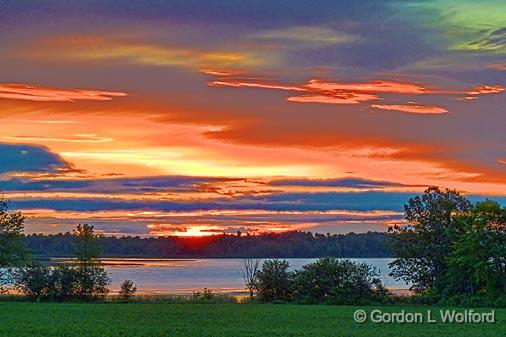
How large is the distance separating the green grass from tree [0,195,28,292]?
42.1 ft

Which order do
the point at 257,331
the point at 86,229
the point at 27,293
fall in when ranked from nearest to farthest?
1. the point at 257,331
2. the point at 27,293
3. the point at 86,229

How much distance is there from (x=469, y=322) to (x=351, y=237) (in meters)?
105

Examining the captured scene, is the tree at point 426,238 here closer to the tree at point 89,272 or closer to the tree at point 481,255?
the tree at point 481,255

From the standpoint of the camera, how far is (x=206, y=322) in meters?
47.0

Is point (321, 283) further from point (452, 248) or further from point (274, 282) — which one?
point (452, 248)

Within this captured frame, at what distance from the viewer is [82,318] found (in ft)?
163

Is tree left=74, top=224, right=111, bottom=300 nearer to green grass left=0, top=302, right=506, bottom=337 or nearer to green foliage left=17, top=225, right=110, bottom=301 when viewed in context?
green foliage left=17, top=225, right=110, bottom=301

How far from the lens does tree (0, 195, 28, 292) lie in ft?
240

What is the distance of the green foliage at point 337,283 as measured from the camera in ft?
209

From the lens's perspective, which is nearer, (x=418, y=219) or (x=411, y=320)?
(x=411, y=320)

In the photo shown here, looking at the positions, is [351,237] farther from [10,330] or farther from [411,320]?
[10,330]

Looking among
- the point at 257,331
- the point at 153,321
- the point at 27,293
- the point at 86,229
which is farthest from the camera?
the point at 86,229

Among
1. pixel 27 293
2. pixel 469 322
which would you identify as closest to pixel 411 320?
pixel 469 322

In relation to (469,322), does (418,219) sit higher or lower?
higher
